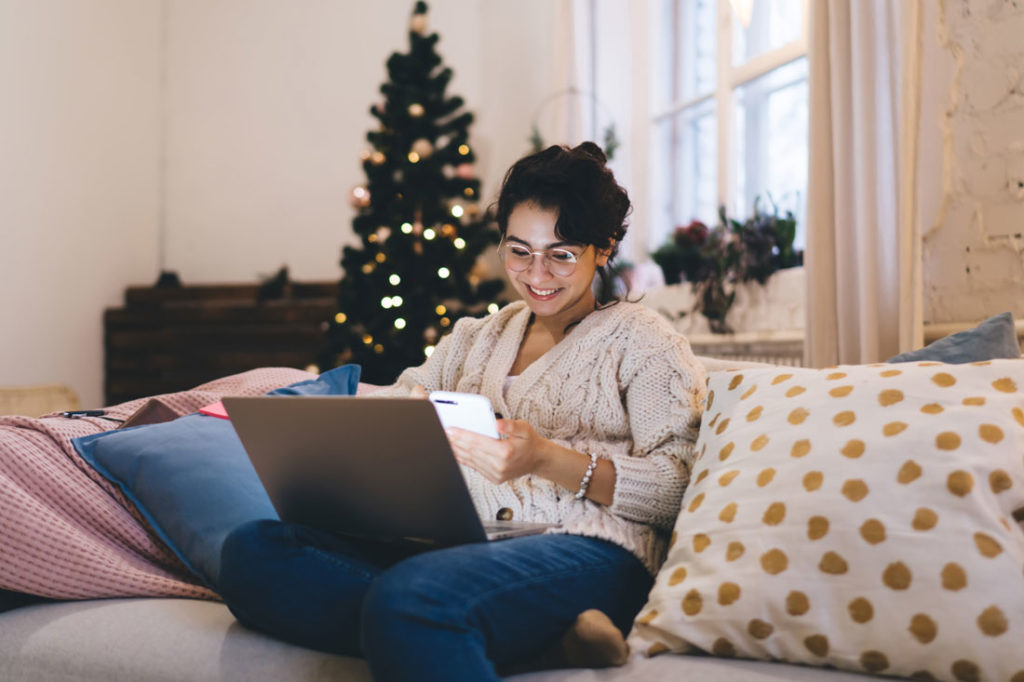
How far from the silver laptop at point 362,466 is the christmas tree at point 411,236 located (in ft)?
9.79

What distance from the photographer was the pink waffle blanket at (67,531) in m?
1.35

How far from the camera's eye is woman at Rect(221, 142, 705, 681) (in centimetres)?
99

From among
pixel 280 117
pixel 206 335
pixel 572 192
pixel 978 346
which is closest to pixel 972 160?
pixel 978 346

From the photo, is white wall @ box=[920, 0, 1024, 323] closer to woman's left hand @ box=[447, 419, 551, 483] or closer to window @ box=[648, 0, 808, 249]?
window @ box=[648, 0, 808, 249]

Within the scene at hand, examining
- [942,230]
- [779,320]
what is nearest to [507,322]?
[942,230]

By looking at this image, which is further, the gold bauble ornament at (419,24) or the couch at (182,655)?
the gold bauble ornament at (419,24)

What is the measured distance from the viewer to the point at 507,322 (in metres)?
1.66

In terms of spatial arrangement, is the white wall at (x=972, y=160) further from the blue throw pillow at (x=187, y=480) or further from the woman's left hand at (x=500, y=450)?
the blue throw pillow at (x=187, y=480)

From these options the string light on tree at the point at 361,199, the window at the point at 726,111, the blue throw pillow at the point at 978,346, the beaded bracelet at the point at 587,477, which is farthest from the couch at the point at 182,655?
the string light on tree at the point at 361,199

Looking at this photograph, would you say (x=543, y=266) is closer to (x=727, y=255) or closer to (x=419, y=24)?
(x=727, y=255)

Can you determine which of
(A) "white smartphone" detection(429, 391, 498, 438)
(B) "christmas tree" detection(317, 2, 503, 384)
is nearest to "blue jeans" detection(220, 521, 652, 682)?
(A) "white smartphone" detection(429, 391, 498, 438)

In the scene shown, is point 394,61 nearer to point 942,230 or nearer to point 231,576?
point 942,230

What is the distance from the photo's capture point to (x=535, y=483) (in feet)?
4.48

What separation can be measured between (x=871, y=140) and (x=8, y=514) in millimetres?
1901
